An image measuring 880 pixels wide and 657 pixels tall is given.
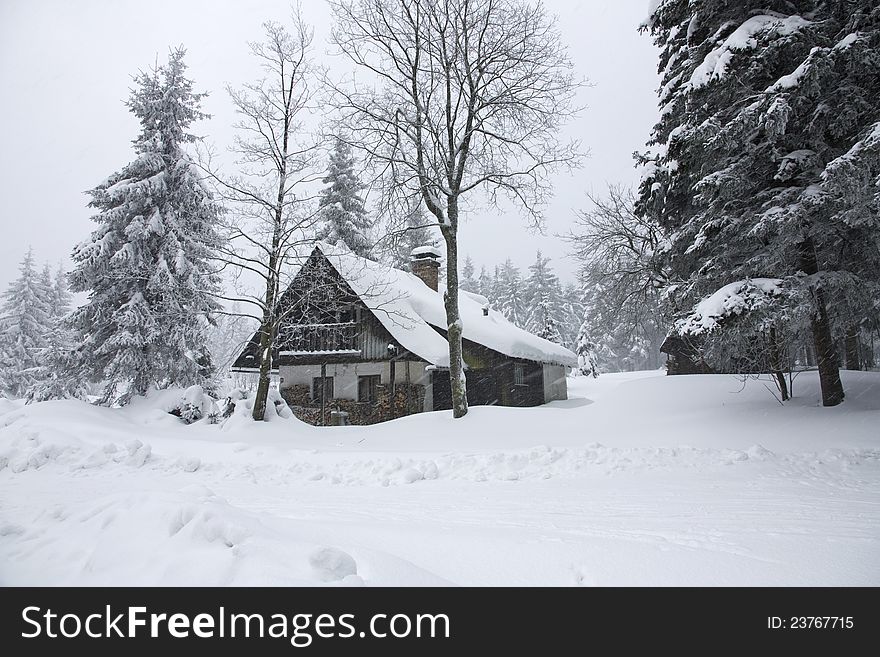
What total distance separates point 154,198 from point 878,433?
68.2 ft

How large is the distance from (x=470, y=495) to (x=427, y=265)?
19.7m

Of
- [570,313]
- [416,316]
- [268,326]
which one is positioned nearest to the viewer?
[268,326]

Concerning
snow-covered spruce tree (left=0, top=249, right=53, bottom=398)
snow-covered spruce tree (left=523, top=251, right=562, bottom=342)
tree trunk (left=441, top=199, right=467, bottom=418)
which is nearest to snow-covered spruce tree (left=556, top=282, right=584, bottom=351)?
snow-covered spruce tree (left=523, top=251, right=562, bottom=342)

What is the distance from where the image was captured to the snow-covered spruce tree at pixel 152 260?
1589cm

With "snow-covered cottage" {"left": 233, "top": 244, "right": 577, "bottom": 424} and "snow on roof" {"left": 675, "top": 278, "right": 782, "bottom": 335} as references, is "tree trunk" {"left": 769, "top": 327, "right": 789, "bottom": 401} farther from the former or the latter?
"snow-covered cottage" {"left": 233, "top": 244, "right": 577, "bottom": 424}

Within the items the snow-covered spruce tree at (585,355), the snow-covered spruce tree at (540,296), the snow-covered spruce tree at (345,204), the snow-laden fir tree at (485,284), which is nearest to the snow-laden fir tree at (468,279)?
the snow-laden fir tree at (485,284)

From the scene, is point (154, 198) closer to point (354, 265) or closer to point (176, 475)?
point (354, 265)

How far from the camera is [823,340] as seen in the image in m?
9.38

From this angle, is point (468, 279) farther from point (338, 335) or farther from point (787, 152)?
point (787, 152)

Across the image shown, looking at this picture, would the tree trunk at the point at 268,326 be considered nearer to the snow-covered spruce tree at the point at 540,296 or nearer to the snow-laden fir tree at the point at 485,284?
the snow-covered spruce tree at the point at 540,296

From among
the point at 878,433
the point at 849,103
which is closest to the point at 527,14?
the point at 849,103

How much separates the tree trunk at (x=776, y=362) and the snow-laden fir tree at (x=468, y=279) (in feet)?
176

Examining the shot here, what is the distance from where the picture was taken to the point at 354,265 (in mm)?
19656

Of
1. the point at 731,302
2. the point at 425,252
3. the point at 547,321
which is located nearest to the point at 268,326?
the point at 731,302
